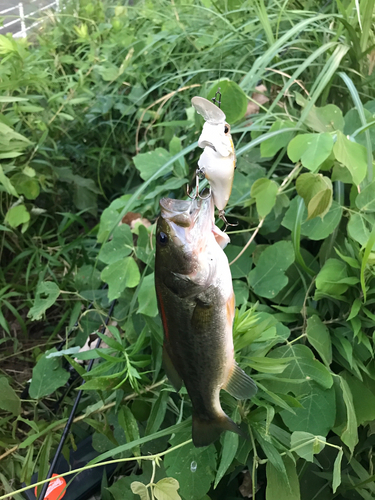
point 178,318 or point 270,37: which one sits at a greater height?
point 270,37

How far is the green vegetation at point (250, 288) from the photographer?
728 millimetres

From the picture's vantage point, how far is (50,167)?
1.61m

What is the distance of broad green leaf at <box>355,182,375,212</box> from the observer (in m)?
0.80

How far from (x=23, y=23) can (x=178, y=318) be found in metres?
3.07

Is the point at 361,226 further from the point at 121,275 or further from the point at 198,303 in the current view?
the point at 121,275

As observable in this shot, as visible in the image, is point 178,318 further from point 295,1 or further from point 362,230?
point 295,1

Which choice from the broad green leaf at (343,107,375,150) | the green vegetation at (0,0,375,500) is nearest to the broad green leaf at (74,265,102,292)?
the green vegetation at (0,0,375,500)

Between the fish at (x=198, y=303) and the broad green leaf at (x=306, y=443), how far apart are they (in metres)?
0.13

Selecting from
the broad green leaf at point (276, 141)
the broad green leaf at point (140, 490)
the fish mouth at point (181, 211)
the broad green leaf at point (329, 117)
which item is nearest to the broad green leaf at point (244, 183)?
the broad green leaf at point (276, 141)

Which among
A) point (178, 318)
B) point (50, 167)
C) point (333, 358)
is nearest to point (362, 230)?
point (333, 358)

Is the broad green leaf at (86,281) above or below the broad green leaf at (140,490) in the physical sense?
below

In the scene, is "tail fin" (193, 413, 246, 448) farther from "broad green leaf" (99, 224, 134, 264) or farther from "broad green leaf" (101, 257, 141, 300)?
"broad green leaf" (99, 224, 134, 264)

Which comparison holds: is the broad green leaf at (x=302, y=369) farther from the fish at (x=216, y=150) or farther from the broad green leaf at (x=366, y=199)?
the fish at (x=216, y=150)

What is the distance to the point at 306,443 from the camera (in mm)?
620
